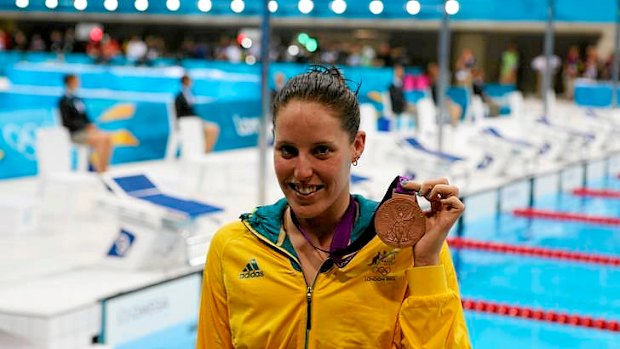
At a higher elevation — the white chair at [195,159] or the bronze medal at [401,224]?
the bronze medal at [401,224]

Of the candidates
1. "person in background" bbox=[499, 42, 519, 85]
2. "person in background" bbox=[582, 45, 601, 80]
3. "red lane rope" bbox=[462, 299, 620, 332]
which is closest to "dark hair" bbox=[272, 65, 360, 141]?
"red lane rope" bbox=[462, 299, 620, 332]

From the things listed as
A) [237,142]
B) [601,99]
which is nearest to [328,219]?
[237,142]

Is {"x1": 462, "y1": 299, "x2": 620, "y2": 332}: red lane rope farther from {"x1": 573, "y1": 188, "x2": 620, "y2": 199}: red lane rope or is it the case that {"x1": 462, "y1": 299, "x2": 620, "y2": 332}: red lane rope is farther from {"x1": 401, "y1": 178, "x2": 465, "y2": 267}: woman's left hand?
{"x1": 573, "y1": 188, "x2": 620, "y2": 199}: red lane rope

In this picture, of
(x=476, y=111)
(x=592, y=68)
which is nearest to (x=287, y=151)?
(x=476, y=111)

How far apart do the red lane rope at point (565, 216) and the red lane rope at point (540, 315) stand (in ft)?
13.3

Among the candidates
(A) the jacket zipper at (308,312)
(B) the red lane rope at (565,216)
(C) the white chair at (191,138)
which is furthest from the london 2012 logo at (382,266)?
(B) the red lane rope at (565,216)

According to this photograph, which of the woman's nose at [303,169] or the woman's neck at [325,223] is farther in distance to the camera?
the woman's neck at [325,223]

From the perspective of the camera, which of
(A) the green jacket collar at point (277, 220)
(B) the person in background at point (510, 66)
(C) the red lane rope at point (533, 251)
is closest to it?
(A) the green jacket collar at point (277, 220)

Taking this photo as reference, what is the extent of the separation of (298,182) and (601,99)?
24452 millimetres

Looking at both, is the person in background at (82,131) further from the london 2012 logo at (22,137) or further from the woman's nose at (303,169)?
the woman's nose at (303,169)

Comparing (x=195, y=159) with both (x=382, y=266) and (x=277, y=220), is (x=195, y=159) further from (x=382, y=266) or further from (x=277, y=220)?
(x=382, y=266)

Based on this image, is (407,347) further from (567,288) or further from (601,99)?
(601,99)

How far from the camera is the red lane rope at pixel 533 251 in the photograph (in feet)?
30.0

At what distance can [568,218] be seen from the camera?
37.2 feet
